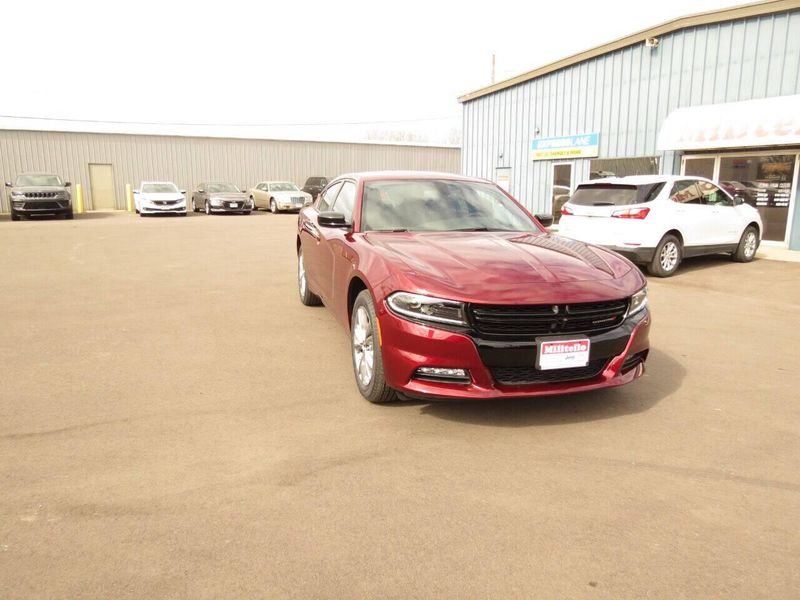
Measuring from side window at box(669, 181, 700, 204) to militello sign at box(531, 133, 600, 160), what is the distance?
7.09m

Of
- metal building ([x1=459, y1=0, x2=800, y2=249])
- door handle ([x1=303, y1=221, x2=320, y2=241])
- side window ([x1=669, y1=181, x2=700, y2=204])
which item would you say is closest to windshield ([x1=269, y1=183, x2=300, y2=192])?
metal building ([x1=459, y1=0, x2=800, y2=249])

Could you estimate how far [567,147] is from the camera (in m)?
18.0

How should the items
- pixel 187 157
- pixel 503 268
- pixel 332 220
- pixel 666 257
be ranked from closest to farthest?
pixel 503 268
pixel 332 220
pixel 666 257
pixel 187 157

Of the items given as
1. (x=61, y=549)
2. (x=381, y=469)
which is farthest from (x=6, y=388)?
(x=381, y=469)

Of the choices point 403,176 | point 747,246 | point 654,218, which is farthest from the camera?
point 747,246

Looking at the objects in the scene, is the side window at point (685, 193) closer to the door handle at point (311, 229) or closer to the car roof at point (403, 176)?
the car roof at point (403, 176)

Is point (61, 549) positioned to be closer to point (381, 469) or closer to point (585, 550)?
point (381, 469)

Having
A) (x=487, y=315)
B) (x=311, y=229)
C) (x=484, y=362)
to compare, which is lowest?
(x=484, y=362)

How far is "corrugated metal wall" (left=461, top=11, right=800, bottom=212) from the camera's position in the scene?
13.0m

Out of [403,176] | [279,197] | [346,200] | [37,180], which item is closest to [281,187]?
[279,197]

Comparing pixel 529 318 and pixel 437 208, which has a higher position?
pixel 437 208

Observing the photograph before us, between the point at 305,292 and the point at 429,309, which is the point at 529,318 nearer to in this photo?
→ the point at 429,309

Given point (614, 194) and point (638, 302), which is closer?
point (638, 302)

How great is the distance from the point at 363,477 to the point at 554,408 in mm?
1524
